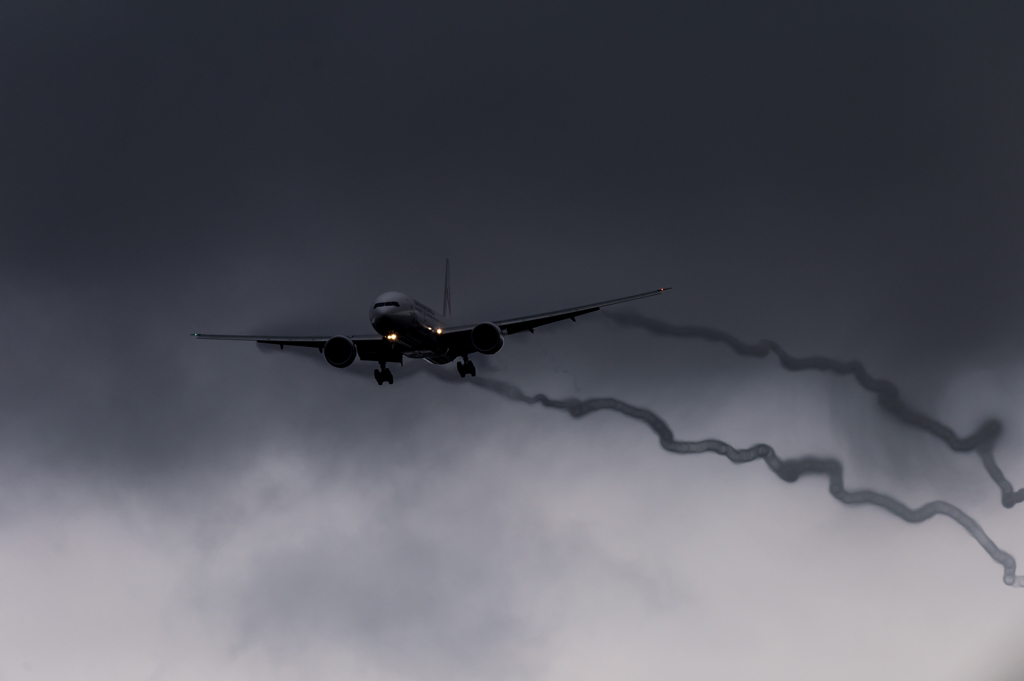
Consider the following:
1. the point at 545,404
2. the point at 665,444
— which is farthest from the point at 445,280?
the point at 665,444

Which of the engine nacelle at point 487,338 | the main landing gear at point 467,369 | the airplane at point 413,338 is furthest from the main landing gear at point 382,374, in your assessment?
the engine nacelle at point 487,338

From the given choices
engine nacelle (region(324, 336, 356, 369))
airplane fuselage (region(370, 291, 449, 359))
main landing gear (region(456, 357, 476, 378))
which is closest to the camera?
airplane fuselage (region(370, 291, 449, 359))

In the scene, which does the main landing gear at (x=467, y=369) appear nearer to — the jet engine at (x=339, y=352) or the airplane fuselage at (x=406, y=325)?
the airplane fuselage at (x=406, y=325)

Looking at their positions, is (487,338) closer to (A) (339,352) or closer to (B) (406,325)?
(B) (406,325)

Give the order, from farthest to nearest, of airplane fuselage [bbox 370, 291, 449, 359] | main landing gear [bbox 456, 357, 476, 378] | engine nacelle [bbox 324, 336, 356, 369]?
main landing gear [bbox 456, 357, 476, 378]
engine nacelle [bbox 324, 336, 356, 369]
airplane fuselage [bbox 370, 291, 449, 359]

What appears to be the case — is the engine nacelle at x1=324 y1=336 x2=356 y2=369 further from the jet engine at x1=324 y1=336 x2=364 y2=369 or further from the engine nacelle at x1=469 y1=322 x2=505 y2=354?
the engine nacelle at x1=469 y1=322 x2=505 y2=354

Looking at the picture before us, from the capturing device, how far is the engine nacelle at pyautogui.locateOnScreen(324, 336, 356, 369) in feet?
205

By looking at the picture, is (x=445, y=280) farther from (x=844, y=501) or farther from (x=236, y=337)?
(x=844, y=501)

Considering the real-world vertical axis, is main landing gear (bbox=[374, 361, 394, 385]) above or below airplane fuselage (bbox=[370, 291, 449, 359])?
below

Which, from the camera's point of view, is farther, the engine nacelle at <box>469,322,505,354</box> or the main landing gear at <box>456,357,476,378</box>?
the main landing gear at <box>456,357,476,378</box>

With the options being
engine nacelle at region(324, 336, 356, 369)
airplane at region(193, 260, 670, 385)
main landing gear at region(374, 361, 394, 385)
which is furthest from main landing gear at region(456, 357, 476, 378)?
engine nacelle at region(324, 336, 356, 369)

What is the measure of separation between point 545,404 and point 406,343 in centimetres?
1461

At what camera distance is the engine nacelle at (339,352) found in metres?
62.4

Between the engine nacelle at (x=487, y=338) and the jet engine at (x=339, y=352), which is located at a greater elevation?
the engine nacelle at (x=487, y=338)
